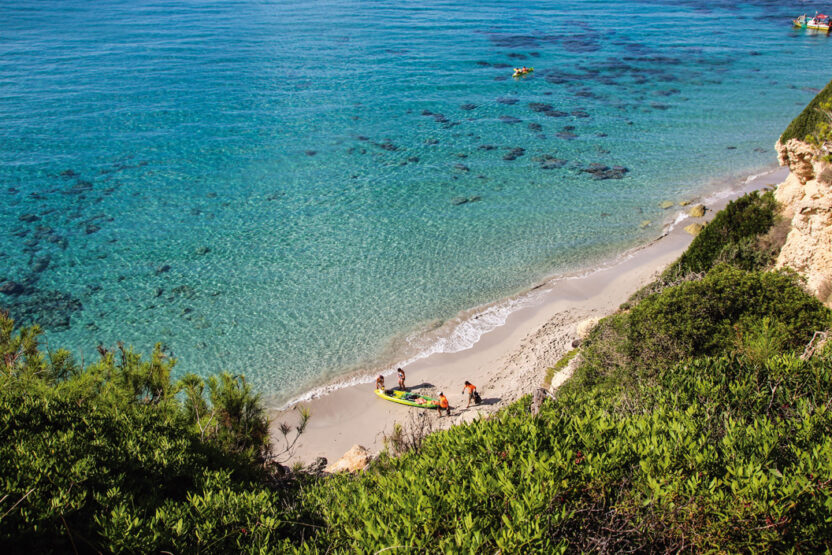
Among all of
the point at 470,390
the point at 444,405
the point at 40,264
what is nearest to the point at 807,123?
the point at 470,390

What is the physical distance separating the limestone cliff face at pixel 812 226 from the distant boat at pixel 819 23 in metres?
62.5

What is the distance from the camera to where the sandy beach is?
54.3 ft

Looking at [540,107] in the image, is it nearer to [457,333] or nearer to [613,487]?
[457,333]

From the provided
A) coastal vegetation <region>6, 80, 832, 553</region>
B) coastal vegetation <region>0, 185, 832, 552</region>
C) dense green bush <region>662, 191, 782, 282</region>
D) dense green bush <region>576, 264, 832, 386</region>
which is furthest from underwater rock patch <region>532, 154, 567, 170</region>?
coastal vegetation <region>0, 185, 832, 552</region>

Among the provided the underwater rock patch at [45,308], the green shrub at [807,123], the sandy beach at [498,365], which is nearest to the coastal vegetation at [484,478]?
the sandy beach at [498,365]

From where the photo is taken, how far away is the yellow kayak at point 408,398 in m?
17.2

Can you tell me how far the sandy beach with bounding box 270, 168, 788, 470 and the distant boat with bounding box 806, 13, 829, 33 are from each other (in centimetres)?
5780

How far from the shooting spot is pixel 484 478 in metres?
6.10

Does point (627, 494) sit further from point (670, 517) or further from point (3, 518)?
point (3, 518)

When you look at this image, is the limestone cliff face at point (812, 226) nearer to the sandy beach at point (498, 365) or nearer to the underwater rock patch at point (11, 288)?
the sandy beach at point (498, 365)

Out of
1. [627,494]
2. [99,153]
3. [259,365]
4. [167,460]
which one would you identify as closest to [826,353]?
[627,494]

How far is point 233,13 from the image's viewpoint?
67688mm

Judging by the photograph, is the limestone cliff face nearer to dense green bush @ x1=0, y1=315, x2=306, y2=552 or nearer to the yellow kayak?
the yellow kayak

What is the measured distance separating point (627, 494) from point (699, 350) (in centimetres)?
723
